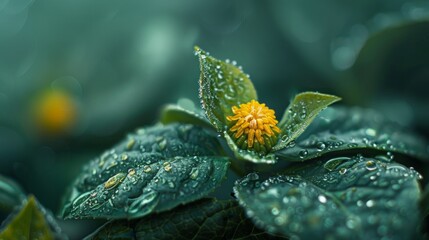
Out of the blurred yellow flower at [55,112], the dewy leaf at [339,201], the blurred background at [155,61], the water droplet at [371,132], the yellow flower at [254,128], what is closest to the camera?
A: the dewy leaf at [339,201]

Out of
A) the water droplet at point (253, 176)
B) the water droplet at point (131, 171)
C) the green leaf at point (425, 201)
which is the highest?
the water droplet at point (131, 171)

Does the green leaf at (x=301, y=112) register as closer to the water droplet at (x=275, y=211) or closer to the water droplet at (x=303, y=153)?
the water droplet at (x=303, y=153)

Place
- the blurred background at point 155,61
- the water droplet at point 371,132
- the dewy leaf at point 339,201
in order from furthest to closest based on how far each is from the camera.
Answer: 1. the blurred background at point 155,61
2. the water droplet at point 371,132
3. the dewy leaf at point 339,201

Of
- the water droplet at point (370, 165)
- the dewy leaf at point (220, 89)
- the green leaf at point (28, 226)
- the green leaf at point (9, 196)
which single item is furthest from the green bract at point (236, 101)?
the green leaf at point (9, 196)

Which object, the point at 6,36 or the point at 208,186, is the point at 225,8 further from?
the point at 208,186

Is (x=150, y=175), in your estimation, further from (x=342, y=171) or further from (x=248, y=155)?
(x=342, y=171)

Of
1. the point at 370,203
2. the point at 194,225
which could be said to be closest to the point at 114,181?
the point at 194,225
